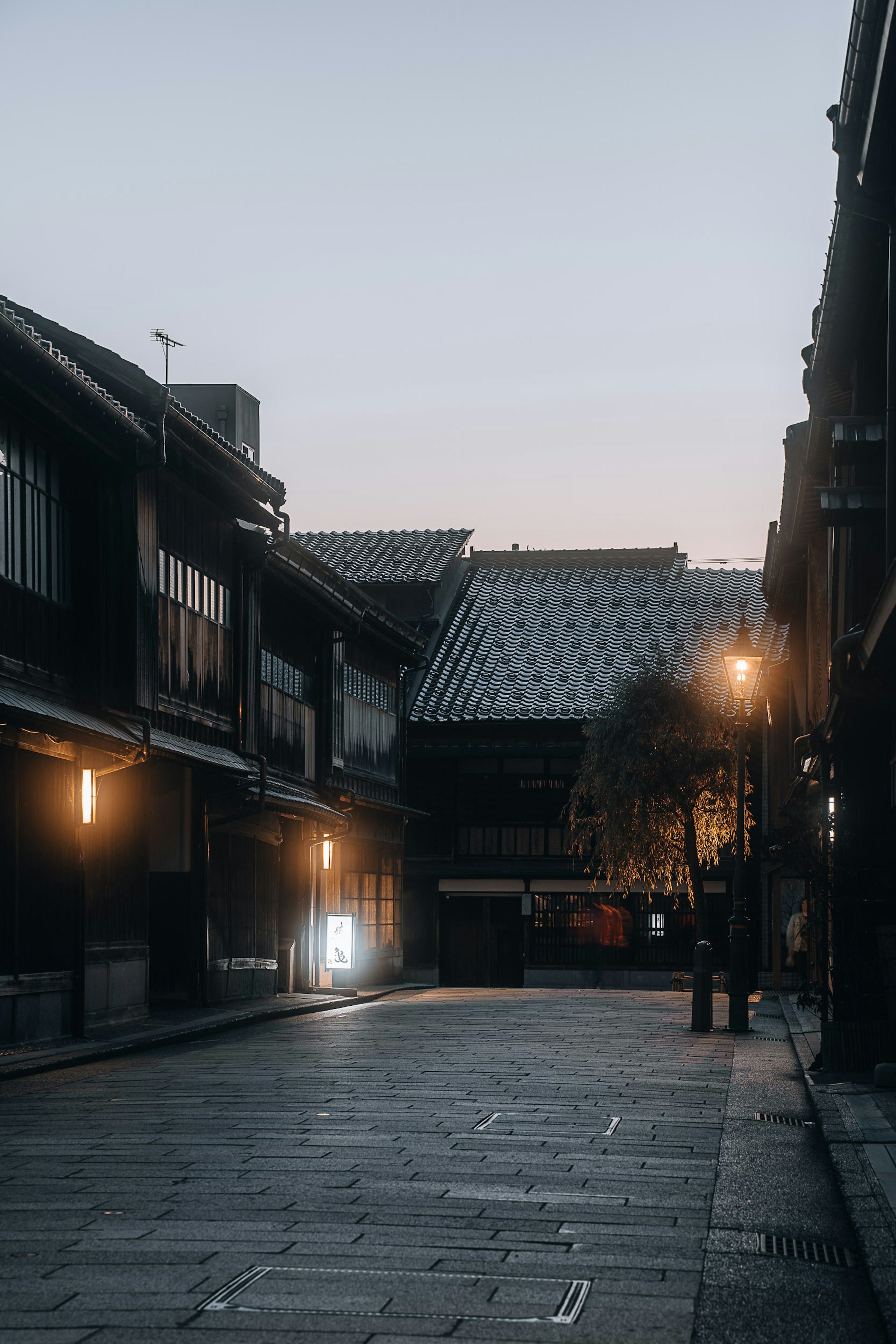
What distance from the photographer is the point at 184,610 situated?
73.3 feet

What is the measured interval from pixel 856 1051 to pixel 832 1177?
5.70 meters

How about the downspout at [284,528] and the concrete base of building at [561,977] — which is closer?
the downspout at [284,528]

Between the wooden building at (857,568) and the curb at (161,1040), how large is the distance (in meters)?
7.75

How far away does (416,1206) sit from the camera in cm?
795

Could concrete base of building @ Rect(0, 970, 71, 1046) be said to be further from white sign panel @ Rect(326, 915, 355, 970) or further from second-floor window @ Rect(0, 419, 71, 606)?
white sign panel @ Rect(326, 915, 355, 970)

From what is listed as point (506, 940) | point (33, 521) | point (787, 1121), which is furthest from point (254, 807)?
point (506, 940)

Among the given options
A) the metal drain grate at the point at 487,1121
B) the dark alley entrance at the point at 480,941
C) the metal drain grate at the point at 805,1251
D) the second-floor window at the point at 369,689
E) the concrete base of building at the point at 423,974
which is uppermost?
the second-floor window at the point at 369,689

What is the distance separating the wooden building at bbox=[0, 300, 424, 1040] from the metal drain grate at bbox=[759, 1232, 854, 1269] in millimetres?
9672

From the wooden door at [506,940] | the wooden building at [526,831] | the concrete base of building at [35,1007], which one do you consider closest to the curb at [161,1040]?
the concrete base of building at [35,1007]

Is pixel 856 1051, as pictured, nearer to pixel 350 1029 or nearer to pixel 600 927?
pixel 350 1029

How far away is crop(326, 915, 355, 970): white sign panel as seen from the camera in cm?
2812

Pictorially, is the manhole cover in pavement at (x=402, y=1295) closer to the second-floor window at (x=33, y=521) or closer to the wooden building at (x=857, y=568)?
the wooden building at (x=857, y=568)

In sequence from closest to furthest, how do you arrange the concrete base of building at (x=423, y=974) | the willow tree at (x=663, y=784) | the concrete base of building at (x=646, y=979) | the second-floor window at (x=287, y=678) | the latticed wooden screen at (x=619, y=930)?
1. the second-floor window at (x=287, y=678)
2. the willow tree at (x=663, y=784)
3. the concrete base of building at (x=646, y=979)
4. the latticed wooden screen at (x=619, y=930)
5. the concrete base of building at (x=423, y=974)

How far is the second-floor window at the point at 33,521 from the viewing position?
16.9 m
